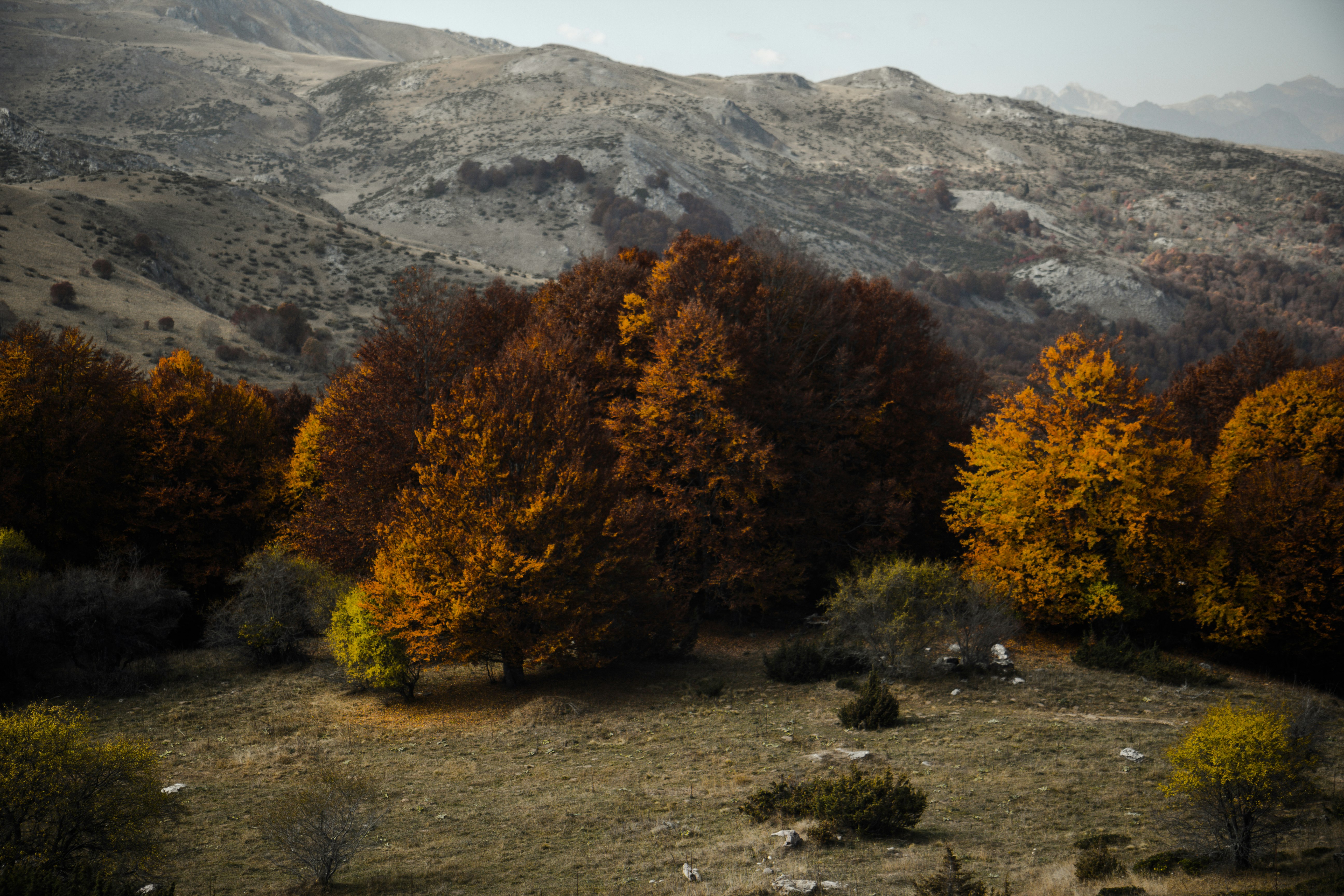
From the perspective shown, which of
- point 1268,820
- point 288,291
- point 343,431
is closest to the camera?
point 1268,820

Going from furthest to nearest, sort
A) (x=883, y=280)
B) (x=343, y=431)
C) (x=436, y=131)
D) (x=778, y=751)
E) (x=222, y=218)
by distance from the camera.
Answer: (x=436, y=131)
(x=222, y=218)
(x=883, y=280)
(x=343, y=431)
(x=778, y=751)

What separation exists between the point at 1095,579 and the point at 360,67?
20505 centimetres

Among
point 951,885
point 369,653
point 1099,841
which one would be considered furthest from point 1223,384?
point 369,653

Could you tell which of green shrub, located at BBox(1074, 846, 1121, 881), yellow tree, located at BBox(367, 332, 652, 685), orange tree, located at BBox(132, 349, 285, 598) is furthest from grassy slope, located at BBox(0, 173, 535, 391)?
green shrub, located at BBox(1074, 846, 1121, 881)

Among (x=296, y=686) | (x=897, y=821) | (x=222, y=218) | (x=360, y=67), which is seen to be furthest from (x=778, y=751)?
(x=360, y=67)

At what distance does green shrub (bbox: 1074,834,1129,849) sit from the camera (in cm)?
1084

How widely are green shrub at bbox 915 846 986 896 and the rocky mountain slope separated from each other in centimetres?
7120

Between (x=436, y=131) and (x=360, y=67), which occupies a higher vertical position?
(x=360, y=67)

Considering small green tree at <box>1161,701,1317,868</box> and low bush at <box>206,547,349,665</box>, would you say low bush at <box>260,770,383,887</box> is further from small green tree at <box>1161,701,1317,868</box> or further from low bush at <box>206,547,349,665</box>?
low bush at <box>206,547,349,665</box>

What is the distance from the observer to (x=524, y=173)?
118 m

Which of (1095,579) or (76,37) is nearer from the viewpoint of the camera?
(1095,579)

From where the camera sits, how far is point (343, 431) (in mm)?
29906

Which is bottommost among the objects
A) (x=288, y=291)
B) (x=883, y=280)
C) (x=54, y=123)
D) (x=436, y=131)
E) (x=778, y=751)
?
(x=778, y=751)

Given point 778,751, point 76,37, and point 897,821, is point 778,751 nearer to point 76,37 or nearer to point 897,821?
point 897,821
